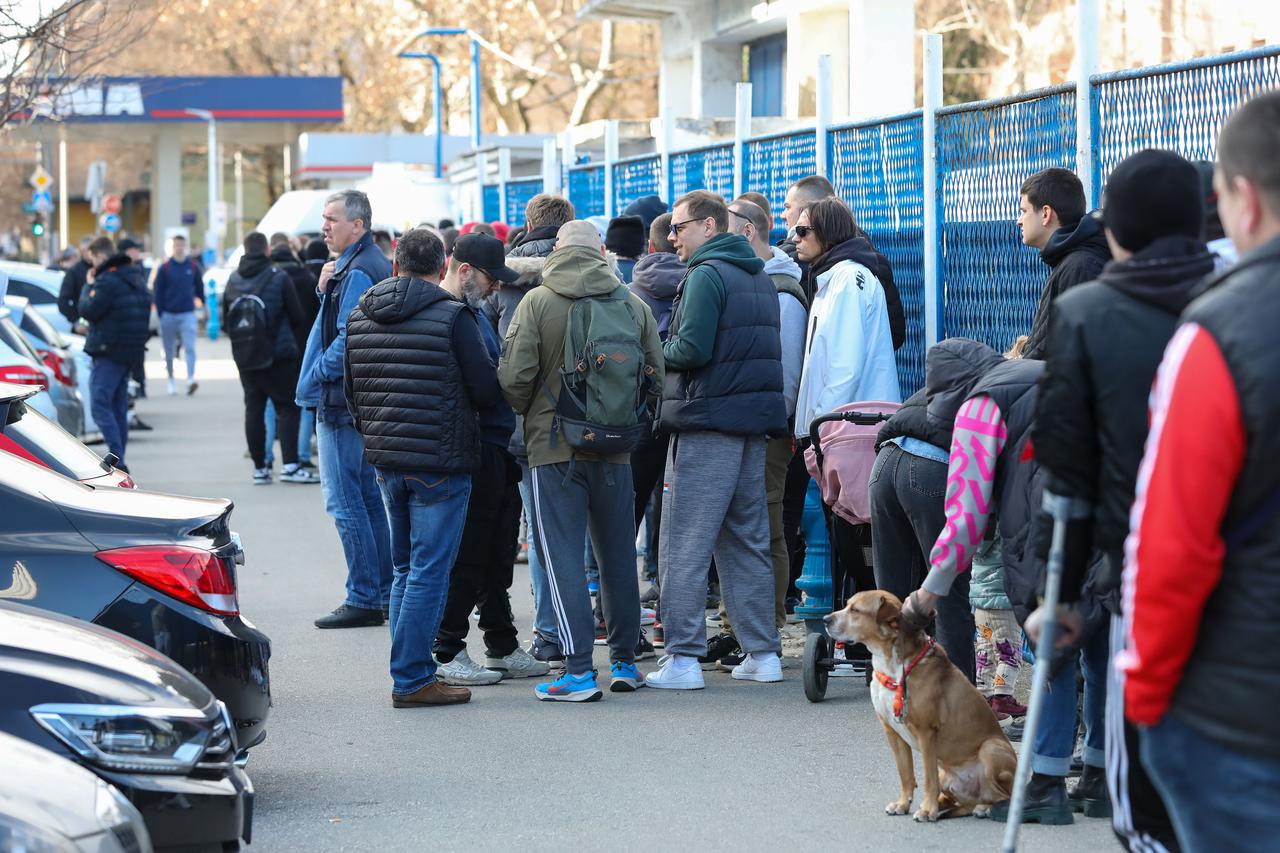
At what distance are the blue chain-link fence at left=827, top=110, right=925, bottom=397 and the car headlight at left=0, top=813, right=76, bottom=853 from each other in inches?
252

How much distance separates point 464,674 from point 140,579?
2.56 m

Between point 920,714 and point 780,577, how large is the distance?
276 centimetres

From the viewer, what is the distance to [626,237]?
9406 mm

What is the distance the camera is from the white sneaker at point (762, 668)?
7.82 metres

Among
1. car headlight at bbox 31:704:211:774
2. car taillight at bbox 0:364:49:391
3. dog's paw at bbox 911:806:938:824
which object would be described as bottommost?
dog's paw at bbox 911:806:938:824

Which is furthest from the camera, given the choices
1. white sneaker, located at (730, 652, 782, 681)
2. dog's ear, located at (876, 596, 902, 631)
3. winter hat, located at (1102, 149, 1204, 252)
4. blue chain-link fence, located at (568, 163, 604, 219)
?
blue chain-link fence, located at (568, 163, 604, 219)

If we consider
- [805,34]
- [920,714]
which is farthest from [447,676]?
[805,34]

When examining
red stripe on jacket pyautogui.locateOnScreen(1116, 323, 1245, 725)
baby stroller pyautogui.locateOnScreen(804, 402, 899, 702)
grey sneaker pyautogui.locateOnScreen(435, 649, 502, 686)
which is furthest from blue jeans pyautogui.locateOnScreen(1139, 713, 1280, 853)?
grey sneaker pyautogui.locateOnScreen(435, 649, 502, 686)

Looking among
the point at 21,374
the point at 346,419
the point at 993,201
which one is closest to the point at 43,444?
the point at 346,419

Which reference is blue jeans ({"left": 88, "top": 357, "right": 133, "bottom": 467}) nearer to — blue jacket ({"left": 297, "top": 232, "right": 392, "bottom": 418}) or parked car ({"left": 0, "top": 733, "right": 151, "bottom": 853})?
blue jacket ({"left": 297, "top": 232, "right": 392, "bottom": 418})

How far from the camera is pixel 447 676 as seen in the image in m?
7.93

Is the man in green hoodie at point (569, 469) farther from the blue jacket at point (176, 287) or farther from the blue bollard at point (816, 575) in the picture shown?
the blue jacket at point (176, 287)

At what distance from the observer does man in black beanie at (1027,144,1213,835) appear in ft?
11.4

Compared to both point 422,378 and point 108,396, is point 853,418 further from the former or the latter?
point 108,396
